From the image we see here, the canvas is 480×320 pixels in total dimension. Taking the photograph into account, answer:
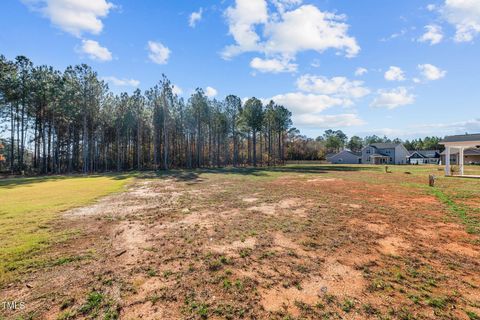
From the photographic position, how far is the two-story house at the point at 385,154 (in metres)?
57.7

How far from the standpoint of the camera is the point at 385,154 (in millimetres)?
58656

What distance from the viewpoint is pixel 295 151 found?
6900 centimetres

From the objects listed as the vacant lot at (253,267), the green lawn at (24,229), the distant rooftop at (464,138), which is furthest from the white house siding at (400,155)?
the green lawn at (24,229)

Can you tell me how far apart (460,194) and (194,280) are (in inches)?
554

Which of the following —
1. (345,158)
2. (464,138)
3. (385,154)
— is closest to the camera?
(464,138)

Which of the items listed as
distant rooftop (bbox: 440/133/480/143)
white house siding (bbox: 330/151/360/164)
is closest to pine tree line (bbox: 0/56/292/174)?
white house siding (bbox: 330/151/360/164)

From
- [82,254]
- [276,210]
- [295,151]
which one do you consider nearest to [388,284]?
[276,210]

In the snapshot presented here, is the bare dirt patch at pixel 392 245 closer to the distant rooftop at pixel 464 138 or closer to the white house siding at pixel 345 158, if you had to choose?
the distant rooftop at pixel 464 138

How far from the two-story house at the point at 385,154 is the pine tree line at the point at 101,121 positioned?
25931 mm

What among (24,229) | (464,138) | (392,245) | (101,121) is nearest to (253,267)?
(392,245)

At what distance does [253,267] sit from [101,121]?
3980 centimetres

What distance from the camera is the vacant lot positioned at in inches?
118

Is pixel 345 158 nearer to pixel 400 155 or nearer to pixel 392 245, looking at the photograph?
pixel 400 155

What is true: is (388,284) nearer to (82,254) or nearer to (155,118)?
(82,254)
